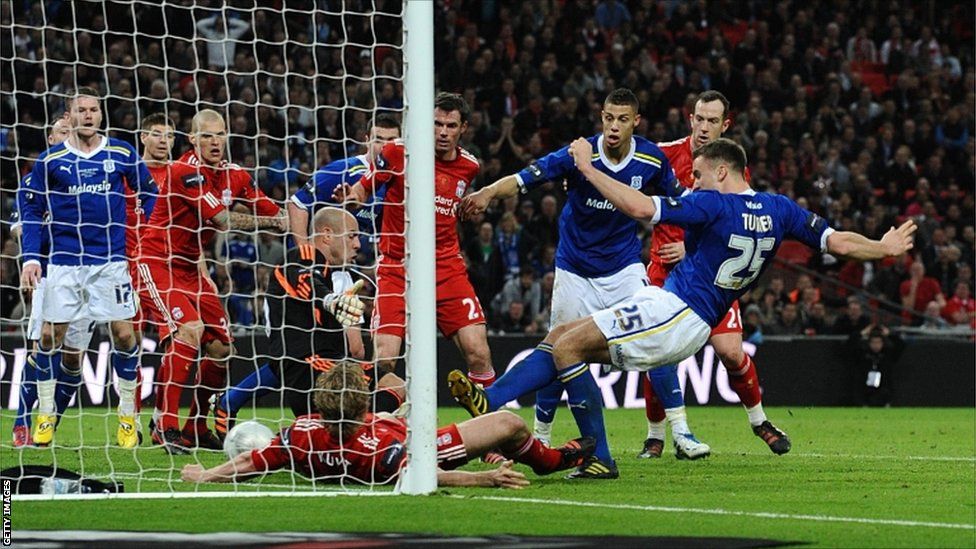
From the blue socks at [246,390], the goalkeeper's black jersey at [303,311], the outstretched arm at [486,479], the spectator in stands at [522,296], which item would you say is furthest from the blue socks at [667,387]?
the spectator in stands at [522,296]

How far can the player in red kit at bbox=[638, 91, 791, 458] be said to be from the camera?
1019 centimetres

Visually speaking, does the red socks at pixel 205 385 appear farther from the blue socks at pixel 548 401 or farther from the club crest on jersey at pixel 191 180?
the blue socks at pixel 548 401

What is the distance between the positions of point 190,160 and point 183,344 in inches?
49.2

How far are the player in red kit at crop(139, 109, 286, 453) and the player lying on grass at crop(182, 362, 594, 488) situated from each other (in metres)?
2.81

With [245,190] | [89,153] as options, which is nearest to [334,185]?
[245,190]

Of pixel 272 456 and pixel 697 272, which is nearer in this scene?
pixel 272 456

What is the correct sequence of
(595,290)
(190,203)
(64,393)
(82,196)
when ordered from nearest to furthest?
(595,290) → (190,203) → (82,196) → (64,393)

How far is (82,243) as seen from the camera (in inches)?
437

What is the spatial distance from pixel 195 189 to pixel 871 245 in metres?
4.62

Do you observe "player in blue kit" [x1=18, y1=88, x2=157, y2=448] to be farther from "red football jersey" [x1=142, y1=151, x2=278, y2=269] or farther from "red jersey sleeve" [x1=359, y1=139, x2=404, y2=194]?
"red jersey sleeve" [x1=359, y1=139, x2=404, y2=194]

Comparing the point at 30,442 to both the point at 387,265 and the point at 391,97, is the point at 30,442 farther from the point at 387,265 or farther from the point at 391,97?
the point at 391,97

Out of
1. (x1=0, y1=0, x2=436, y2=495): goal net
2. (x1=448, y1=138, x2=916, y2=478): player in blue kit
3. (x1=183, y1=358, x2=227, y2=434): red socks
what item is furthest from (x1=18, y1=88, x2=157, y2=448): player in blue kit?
(x1=448, y1=138, x2=916, y2=478): player in blue kit

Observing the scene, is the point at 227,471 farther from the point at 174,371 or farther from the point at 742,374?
the point at 742,374

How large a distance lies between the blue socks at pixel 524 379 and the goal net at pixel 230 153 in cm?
64
